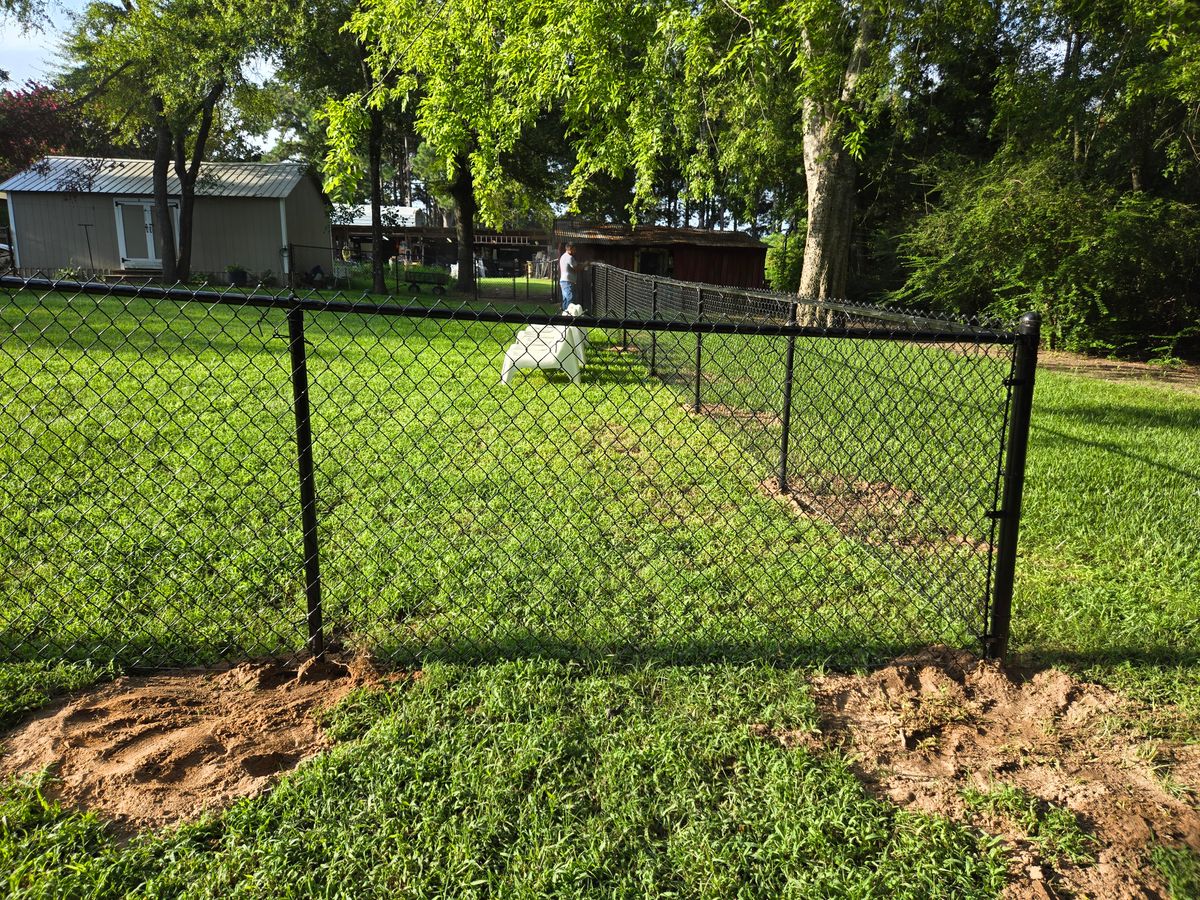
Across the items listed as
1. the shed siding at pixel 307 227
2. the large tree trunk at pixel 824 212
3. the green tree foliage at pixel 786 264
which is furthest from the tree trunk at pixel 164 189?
the green tree foliage at pixel 786 264

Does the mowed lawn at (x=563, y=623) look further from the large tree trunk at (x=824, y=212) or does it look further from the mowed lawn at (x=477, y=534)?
the large tree trunk at (x=824, y=212)

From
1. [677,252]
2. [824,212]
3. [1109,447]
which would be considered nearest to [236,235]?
[677,252]

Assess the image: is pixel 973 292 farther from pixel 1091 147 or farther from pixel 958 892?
pixel 958 892

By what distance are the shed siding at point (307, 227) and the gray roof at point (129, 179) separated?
73 cm

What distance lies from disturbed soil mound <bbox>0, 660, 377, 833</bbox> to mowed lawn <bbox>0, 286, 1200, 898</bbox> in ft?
0.33

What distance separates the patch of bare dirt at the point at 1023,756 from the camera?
198 centimetres

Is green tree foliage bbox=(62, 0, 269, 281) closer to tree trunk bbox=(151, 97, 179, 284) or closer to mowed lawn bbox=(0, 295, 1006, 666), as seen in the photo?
tree trunk bbox=(151, 97, 179, 284)

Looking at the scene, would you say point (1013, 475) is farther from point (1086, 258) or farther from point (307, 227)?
point (307, 227)

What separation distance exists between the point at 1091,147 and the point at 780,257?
13.2m

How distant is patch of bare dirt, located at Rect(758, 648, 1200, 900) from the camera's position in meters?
1.98

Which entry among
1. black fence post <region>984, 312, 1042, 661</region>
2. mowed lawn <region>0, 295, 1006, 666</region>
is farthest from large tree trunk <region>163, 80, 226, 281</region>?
black fence post <region>984, 312, 1042, 661</region>

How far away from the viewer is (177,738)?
2.32 metres

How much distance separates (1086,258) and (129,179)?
2403 centimetres

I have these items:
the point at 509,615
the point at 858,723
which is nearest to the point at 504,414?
the point at 509,615
